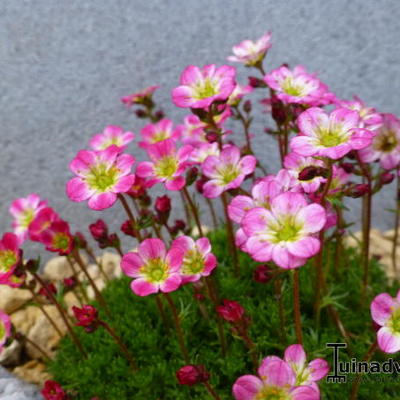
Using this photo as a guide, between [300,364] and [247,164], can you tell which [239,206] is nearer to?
[247,164]

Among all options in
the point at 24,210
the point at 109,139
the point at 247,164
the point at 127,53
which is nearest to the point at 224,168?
the point at 247,164

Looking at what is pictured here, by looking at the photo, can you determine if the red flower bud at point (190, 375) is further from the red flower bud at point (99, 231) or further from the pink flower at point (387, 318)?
the red flower bud at point (99, 231)

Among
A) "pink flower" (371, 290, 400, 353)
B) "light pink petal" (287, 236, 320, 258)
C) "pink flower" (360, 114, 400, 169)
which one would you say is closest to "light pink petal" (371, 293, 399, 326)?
"pink flower" (371, 290, 400, 353)

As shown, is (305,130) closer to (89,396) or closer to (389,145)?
(389,145)

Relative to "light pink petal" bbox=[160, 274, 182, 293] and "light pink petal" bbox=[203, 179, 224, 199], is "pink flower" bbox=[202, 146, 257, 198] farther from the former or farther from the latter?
"light pink petal" bbox=[160, 274, 182, 293]

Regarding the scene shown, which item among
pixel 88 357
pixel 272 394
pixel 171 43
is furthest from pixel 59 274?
pixel 272 394
